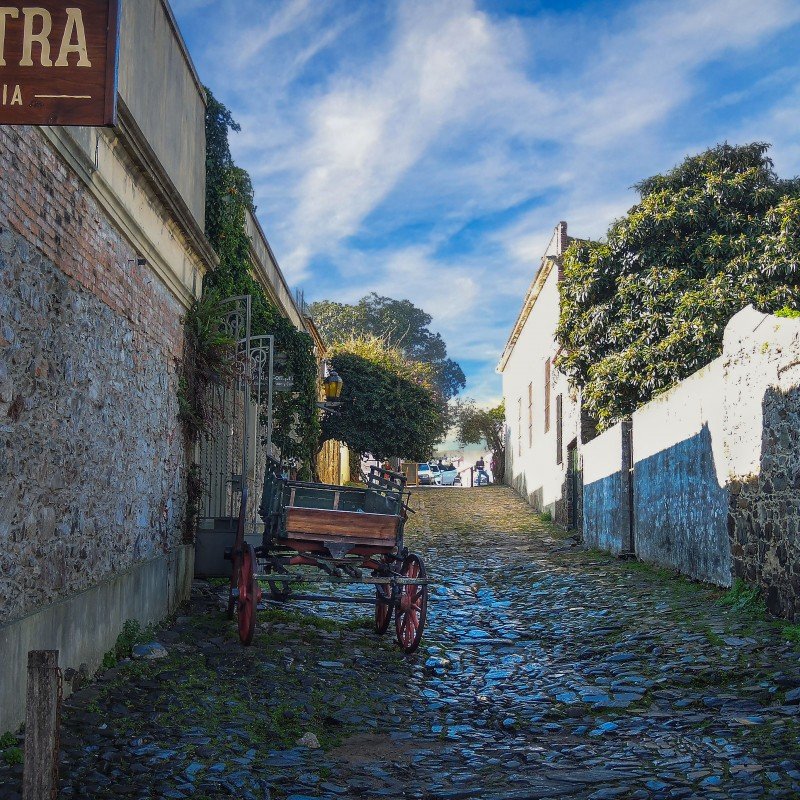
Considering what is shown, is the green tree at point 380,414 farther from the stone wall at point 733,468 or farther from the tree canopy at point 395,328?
the tree canopy at point 395,328

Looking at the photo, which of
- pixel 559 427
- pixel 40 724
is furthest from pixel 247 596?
pixel 559 427

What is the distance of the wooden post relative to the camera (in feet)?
11.0

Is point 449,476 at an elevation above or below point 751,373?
below

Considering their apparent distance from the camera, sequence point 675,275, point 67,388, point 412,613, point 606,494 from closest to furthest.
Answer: point 67,388 < point 412,613 < point 606,494 < point 675,275

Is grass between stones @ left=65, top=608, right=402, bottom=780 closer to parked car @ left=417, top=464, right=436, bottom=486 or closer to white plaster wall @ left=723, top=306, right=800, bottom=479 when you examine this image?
white plaster wall @ left=723, top=306, right=800, bottom=479

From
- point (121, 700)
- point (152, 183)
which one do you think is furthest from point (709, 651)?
point (152, 183)

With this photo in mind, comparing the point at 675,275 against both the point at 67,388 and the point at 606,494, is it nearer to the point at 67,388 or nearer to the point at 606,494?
the point at 606,494

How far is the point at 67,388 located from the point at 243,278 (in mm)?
8392

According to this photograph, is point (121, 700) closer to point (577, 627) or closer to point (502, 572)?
point (577, 627)

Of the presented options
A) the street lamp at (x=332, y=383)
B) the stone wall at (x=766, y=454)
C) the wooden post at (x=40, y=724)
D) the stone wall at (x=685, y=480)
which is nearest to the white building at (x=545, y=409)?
the street lamp at (x=332, y=383)

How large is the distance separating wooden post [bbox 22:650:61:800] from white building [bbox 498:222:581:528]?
55.5 ft

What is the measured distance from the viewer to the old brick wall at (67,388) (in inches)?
220

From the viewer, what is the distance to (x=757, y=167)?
1925cm

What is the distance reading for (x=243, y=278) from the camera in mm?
14727
